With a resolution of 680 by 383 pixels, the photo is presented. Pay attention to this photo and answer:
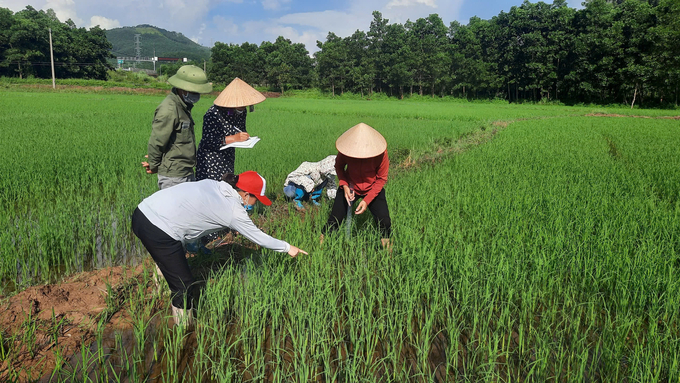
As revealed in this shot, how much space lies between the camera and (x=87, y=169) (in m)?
4.98

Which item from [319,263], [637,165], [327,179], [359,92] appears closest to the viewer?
[319,263]

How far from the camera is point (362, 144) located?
258 centimetres

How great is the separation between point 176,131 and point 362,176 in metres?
1.31

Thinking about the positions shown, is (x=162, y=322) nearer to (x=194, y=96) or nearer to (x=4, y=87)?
(x=194, y=96)

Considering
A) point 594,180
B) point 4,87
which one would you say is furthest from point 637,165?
point 4,87

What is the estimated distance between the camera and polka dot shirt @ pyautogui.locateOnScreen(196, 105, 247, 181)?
2.89 metres

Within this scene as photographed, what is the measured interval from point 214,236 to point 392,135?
7038 millimetres

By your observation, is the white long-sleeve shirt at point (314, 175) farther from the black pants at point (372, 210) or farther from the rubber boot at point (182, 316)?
the rubber boot at point (182, 316)

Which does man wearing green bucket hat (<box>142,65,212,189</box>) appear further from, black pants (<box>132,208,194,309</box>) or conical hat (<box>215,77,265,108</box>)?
black pants (<box>132,208,194,309</box>)

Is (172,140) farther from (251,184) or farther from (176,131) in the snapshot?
(251,184)

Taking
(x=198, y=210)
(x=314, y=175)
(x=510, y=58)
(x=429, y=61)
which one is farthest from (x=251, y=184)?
(x=429, y=61)

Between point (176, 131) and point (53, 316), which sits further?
point (176, 131)

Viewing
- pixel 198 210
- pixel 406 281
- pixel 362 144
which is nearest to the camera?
pixel 198 210

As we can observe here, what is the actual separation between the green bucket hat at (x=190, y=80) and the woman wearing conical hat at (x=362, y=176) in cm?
97
